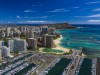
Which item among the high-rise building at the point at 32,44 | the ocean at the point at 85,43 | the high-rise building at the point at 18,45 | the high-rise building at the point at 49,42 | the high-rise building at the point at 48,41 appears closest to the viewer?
the high-rise building at the point at 18,45

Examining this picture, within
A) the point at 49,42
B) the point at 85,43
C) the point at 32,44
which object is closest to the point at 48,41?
the point at 49,42

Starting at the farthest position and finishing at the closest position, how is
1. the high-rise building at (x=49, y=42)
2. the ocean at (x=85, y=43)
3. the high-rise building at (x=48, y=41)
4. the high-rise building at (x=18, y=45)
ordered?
the high-rise building at (x=48, y=41), the high-rise building at (x=49, y=42), the ocean at (x=85, y=43), the high-rise building at (x=18, y=45)

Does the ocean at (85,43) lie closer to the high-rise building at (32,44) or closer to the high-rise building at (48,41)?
the high-rise building at (48,41)

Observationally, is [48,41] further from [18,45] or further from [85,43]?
[85,43]

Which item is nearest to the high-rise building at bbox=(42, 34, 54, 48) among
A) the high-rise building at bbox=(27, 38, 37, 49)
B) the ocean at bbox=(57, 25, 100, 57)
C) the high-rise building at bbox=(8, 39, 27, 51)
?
the high-rise building at bbox=(27, 38, 37, 49)

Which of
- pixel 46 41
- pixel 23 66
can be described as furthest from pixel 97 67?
pixel 46 41

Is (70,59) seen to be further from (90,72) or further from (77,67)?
(90,72)

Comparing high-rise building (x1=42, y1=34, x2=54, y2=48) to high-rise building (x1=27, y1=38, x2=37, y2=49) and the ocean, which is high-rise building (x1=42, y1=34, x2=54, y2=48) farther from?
the ocean

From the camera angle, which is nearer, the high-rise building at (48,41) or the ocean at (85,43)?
the ocean at (85,43)

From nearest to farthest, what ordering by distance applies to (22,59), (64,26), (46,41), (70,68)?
(70,68), (22,59), (46,41), (64,26)

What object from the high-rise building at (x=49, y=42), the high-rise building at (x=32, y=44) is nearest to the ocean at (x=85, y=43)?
the high-rise building at (x=49, y=42)

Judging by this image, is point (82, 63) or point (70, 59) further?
point (70, 59)
